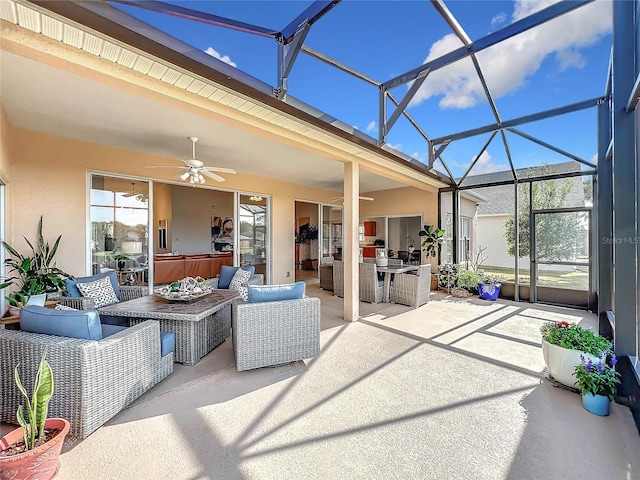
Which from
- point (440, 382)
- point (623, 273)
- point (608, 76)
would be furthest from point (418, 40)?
point (440, 382)

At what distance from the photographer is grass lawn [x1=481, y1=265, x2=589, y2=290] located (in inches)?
223

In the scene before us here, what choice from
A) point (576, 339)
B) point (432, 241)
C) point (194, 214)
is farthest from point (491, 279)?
point (194, 214)

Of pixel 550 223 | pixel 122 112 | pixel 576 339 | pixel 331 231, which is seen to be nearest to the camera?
pixel 576 339

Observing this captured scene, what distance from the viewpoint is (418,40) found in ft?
12.9

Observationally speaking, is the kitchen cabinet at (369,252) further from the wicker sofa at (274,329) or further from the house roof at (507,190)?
the wicker sofa at (274,329)

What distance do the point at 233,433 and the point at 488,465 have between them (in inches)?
67.9

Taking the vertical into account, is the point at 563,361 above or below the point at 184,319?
below

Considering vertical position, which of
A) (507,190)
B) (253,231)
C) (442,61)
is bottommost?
(253,231)

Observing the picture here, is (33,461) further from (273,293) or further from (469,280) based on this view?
(469,280)

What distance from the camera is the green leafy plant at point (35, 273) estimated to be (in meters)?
3.25

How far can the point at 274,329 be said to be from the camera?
2.96 metres

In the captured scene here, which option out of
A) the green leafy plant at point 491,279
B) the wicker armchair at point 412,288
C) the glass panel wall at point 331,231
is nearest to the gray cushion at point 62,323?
the wicker armchair at point 412,288

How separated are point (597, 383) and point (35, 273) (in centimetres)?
604

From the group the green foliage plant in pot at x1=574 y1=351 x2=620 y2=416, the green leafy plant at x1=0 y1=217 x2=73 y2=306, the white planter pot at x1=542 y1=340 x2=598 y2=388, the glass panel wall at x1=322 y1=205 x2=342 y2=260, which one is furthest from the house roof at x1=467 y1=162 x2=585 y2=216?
the green leafy plant at x1=0 y1=217 x2=73 y2=306
